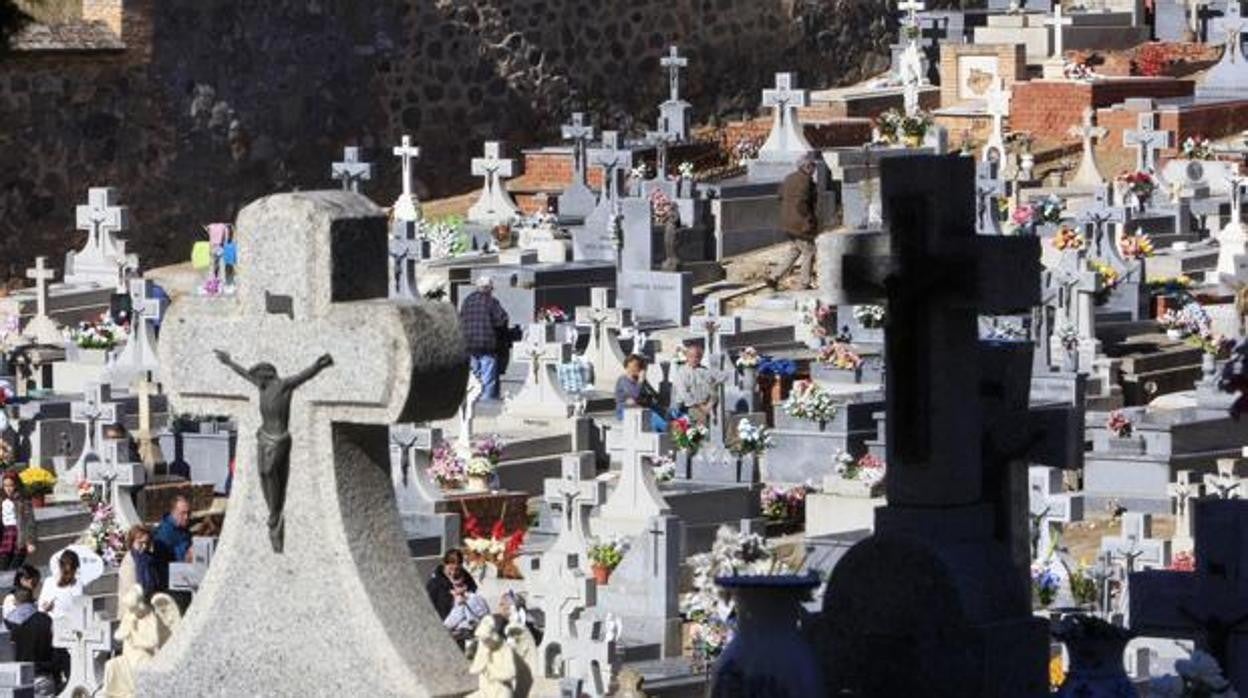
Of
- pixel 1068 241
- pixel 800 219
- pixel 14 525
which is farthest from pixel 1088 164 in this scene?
pixel 14 525

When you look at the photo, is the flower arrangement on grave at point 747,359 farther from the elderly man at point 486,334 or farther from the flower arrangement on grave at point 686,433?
the elderly man at point 486,334

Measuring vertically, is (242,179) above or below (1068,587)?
above

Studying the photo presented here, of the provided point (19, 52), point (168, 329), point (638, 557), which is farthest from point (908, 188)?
point (19, 52)

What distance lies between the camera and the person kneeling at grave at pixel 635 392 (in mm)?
28469

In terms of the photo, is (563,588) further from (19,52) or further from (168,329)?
(19,52)

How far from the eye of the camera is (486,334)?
1210 inches

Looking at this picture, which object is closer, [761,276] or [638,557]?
[638,557]

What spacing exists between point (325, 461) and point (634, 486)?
12.9m

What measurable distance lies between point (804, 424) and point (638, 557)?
521 cm

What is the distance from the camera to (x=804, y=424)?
89.8 ft

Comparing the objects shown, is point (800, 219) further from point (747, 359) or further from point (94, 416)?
point (94, 416)

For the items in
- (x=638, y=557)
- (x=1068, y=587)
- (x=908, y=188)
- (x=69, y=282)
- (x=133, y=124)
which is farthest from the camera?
(x=133, y=124)

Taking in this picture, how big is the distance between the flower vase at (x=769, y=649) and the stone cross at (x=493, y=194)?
25.0m

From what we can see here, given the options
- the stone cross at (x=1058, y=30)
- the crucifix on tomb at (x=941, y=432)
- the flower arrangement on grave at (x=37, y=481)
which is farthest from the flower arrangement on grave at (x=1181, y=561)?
the stone cross at (x=1058, y=30)
